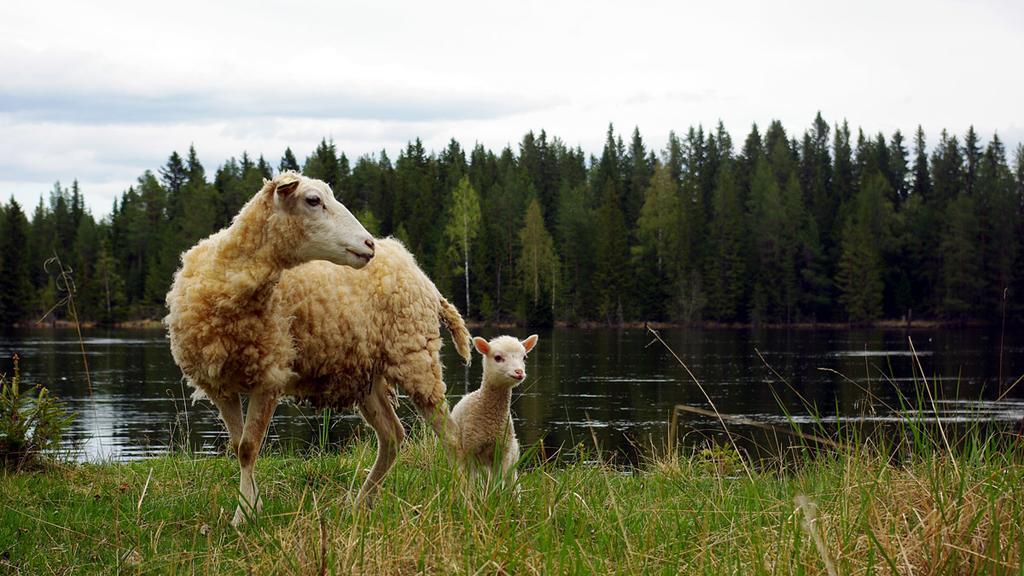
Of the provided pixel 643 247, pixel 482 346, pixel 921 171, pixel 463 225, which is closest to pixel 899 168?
pixel 921 171

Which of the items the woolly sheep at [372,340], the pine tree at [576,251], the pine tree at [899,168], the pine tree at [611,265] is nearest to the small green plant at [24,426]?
the woolly sheep at [372,340]

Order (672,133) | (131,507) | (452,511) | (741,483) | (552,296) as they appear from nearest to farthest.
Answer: (452,511) < (741,483) < (131,507) < (552,296) < (672,133)

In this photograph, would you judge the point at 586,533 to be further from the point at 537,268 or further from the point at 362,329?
the point at 537,268

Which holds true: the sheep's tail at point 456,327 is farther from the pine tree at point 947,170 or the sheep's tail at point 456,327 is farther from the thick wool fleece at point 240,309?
the pine tree at point 947,170

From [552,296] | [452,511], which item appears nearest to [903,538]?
[452,511]

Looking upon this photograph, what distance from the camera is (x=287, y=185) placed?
560 centimetres

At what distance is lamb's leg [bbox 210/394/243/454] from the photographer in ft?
19.8

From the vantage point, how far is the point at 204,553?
177 inches

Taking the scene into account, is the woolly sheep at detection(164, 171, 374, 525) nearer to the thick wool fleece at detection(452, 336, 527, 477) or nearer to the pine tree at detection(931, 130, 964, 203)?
the thick wool fleece at detection(452, 336, 527, 477)

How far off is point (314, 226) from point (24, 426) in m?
3.93

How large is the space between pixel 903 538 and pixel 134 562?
3493 mm

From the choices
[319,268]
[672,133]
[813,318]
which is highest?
[672,133]

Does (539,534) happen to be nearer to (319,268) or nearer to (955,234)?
(319,268)

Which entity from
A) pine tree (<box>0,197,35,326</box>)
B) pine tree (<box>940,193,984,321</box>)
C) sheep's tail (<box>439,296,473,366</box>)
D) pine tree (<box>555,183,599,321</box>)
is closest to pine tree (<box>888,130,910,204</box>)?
pine tree (<box>940,193,984,321</box>)
